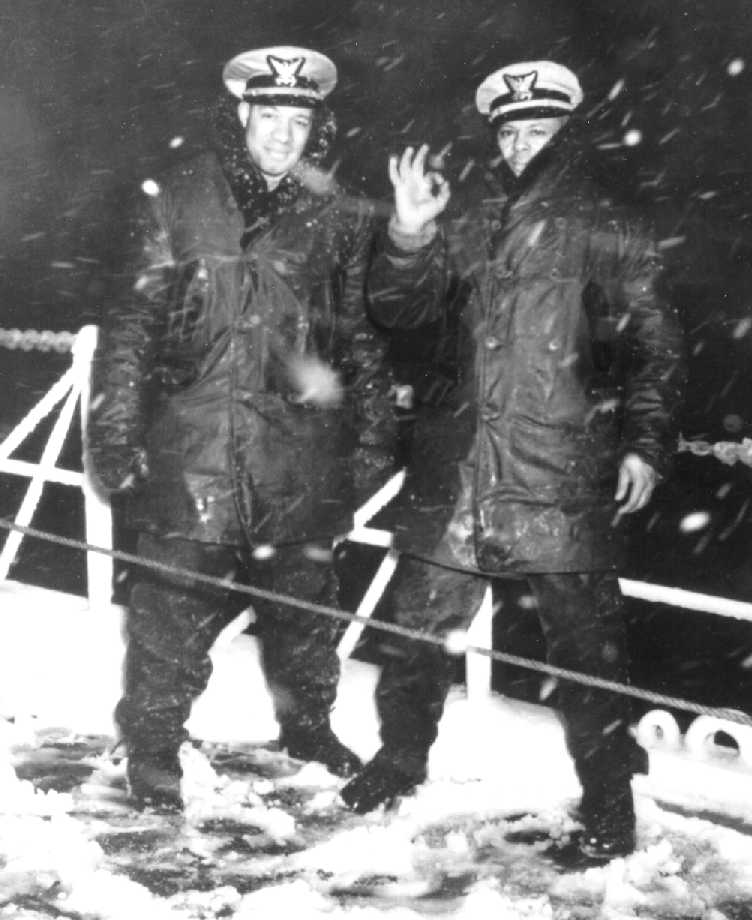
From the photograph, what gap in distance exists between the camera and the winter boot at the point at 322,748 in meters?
3.15

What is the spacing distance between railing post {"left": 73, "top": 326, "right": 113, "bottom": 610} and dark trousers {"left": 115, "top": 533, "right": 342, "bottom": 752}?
2.85ft

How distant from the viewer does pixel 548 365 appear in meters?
2.76

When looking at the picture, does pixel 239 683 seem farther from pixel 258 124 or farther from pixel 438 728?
pixel 258 124

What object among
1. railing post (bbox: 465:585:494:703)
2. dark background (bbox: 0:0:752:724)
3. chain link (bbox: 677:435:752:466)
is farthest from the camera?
dark background (bbox: 0:0:752:724)

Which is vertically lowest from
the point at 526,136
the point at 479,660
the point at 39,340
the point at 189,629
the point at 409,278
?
the point at 479,660

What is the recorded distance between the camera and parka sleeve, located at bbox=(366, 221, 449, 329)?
2762 millimetres

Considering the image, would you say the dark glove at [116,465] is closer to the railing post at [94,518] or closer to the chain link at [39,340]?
the railing post at [94,518]

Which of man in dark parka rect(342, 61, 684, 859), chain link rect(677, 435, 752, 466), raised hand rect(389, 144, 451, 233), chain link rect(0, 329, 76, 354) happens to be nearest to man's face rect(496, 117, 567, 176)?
man in dark parka rect(342, 61, 684, 859)

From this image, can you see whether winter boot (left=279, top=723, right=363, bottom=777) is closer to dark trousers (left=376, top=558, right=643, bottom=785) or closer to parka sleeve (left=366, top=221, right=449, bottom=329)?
dark trousers (left=376, top=558, right=643, bottom=785)

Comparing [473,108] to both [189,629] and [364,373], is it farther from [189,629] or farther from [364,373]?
[189,629]

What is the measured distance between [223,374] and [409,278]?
564mm

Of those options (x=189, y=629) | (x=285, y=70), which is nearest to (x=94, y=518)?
(x=189, y=629)

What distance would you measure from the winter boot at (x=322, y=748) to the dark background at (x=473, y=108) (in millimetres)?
10109

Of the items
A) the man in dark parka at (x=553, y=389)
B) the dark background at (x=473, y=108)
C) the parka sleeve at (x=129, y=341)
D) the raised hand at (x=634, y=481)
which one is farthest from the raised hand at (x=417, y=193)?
the dark background at (x=473, y=108)
